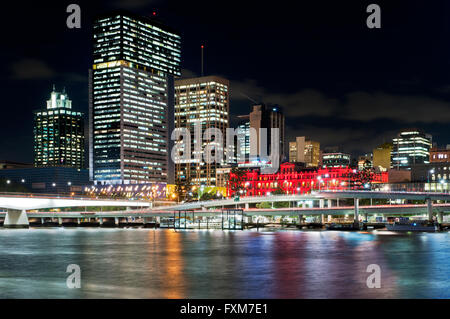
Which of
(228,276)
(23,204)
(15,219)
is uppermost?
(23,204)

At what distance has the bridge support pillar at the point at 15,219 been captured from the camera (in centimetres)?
16415

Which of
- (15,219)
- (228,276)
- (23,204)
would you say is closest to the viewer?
(228,276)

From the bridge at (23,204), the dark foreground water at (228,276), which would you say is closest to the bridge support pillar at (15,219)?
the bridge at (23,204)

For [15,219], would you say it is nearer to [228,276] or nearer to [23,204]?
[23,204]

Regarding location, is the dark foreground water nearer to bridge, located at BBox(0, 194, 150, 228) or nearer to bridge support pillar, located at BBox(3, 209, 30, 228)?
bridge, located at BBox(0, 194, 150, 228)

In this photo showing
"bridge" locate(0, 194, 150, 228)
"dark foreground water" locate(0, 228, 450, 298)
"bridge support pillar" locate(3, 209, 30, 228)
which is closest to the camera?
"dark foreground water" locate(0, 228, 450, 298)

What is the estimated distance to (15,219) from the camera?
16550cm

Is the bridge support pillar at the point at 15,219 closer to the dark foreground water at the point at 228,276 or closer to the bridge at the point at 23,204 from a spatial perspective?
the bridge at the point at 23,204

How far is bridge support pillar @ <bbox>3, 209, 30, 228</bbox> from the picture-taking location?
16415 cm

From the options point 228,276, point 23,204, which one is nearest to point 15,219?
point 23,204

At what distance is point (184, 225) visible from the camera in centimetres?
17275

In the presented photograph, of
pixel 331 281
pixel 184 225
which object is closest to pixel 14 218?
pixel 184 225

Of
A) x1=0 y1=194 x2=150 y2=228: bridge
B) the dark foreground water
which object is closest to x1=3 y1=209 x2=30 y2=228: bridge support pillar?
x1=0 y1=194 x2=150 y2=228: bridge
